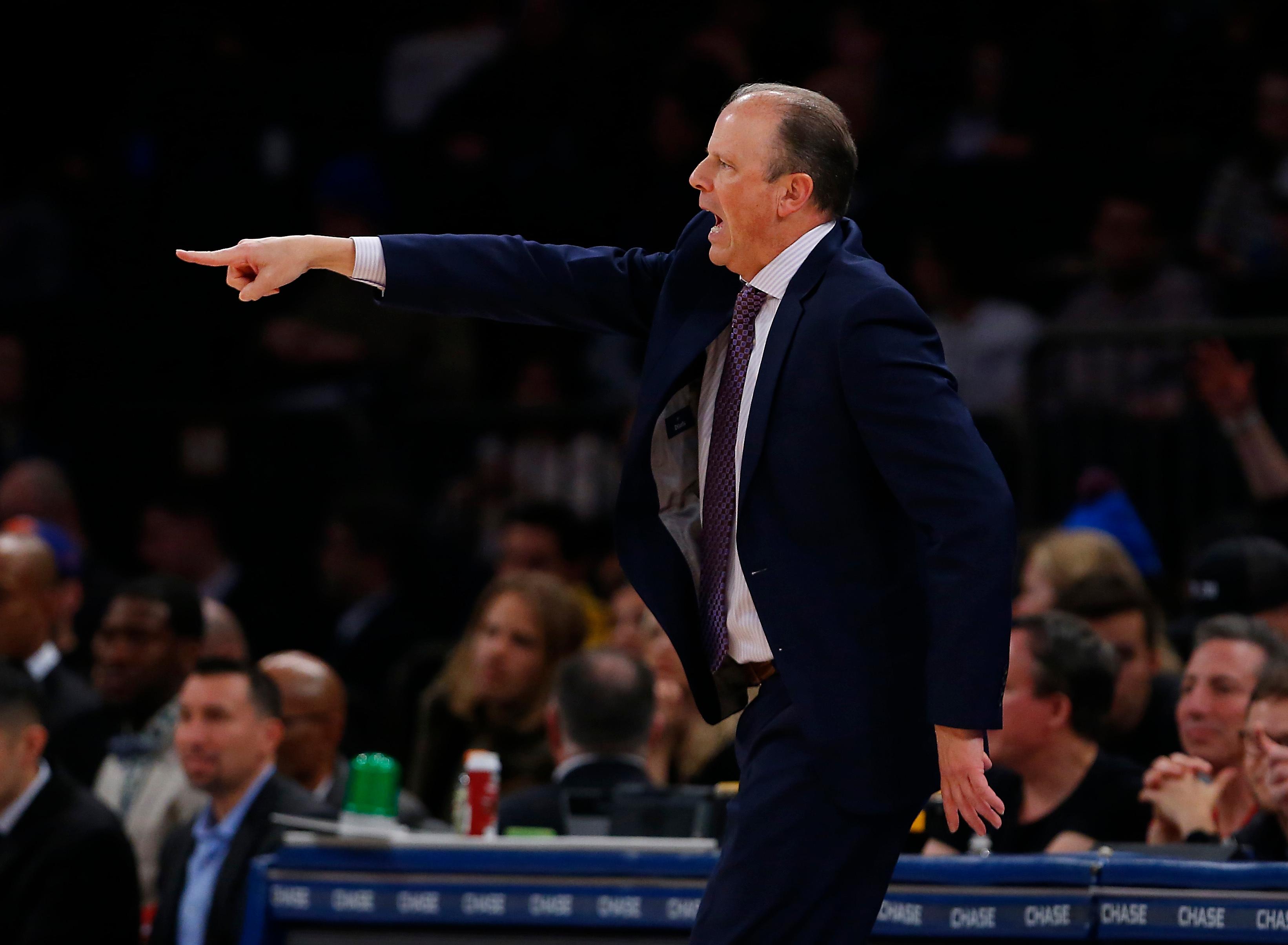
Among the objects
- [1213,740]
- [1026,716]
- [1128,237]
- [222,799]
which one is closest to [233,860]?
[222,799]

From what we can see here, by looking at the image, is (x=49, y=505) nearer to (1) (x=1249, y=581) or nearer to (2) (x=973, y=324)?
(2) (x=973, y=324)

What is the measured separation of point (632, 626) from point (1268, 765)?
3.04 meters

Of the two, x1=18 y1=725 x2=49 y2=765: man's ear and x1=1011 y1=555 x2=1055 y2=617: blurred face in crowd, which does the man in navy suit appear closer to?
x1=18 y1=725 x2=49 y2=765: man's ear

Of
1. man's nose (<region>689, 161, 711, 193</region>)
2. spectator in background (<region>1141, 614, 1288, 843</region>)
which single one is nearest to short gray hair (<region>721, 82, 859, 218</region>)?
man's nose (<region>689, 161, 711, 193</region>)

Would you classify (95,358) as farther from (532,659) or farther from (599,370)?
(532,659)

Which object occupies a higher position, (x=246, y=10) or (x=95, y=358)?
(x=246, y=10)

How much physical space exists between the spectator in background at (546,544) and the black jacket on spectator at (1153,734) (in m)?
2.61

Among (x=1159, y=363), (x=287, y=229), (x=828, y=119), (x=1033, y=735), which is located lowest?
(x=1033, y=735)

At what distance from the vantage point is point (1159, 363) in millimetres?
7492

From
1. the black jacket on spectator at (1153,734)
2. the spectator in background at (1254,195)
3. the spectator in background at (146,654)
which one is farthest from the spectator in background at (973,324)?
the spectator in background at (146,654)

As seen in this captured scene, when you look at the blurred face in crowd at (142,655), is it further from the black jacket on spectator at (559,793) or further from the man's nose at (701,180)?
the man's nose at (701,180)

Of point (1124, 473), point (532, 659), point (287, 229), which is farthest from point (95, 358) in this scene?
point (1124, 473)

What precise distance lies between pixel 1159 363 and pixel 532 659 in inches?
104

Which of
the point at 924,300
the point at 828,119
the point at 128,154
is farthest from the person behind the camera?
the point at 128,154
